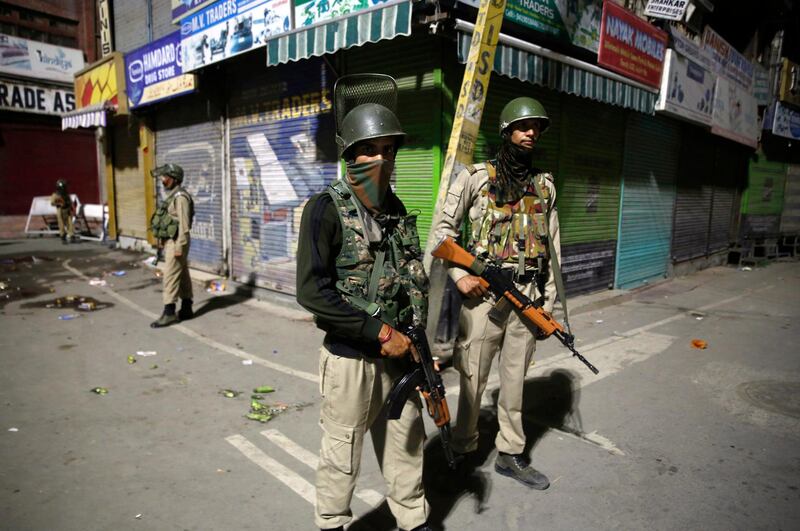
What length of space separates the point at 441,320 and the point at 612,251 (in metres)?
4.81

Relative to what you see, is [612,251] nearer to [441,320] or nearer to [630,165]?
[630,165]

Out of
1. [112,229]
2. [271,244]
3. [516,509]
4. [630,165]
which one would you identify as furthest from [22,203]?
[516,509]

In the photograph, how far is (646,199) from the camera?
9.93m

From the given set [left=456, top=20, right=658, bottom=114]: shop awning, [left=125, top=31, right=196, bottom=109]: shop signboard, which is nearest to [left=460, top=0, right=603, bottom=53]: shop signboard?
[left=456, top=20, right=658, bottom=114]: shop awning

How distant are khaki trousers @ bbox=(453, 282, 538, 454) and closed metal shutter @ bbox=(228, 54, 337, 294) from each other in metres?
4.46

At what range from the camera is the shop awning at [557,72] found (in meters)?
5.30

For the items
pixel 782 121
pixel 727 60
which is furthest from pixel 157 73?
pixel 782 121

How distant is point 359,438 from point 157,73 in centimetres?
1093

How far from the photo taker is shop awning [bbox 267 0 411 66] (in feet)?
15.9

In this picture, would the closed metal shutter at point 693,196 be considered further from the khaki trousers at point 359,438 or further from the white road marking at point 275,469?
the khaki trousers at point 359,438

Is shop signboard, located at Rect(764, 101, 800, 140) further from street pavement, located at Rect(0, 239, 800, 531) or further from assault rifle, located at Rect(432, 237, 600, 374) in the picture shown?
assault rifle, located at Rect(432, 237, 600, 374)

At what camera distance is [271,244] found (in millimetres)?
8273

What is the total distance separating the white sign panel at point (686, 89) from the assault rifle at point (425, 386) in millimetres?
8294

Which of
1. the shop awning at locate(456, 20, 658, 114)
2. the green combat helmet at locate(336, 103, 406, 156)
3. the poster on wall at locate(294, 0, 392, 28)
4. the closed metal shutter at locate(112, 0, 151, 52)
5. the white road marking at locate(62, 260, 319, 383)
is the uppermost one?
the closed metal shutter at locate(112, 0, 151, 52)
